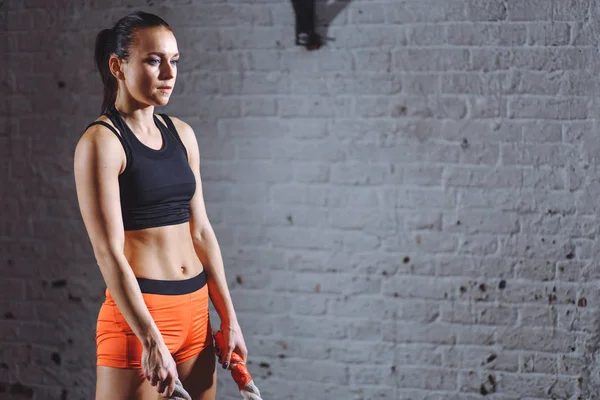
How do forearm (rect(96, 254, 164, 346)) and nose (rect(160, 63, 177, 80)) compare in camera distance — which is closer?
forearm (rect(96, 254, 164, 346))

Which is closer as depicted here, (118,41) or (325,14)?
(118,41)

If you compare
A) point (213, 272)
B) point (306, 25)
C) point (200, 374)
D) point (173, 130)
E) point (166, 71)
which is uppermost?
point (306, 25)

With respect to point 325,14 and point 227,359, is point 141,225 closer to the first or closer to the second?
point 227,359

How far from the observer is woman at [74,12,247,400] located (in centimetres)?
160

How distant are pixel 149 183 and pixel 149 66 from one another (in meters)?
0.29

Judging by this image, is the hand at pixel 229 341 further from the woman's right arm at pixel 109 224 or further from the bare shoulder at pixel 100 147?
the bare shoulder at pixel 100 147

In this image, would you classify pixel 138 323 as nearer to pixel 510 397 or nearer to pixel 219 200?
pixel 219 200

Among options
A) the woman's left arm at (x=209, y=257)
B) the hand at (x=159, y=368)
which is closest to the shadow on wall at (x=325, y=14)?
the woman's left arm at (x=209, y=257)

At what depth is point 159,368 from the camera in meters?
1.60

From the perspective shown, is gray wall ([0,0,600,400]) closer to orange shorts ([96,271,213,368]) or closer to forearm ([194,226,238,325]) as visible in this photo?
forearm ([194,226,238,325])

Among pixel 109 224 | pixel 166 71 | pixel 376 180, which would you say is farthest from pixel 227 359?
pixel 376 180

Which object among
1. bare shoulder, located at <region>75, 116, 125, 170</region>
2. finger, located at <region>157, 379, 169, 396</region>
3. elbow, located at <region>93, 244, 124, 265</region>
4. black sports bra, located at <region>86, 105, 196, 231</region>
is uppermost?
bare shoulder, located at <region>75, 116, 125, 170</region>

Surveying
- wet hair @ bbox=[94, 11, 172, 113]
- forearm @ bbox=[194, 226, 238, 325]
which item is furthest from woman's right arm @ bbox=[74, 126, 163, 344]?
forearm @ bbox=[194, 226, 238, 325]

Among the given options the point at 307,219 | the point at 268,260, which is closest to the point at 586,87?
the point at 307,219
